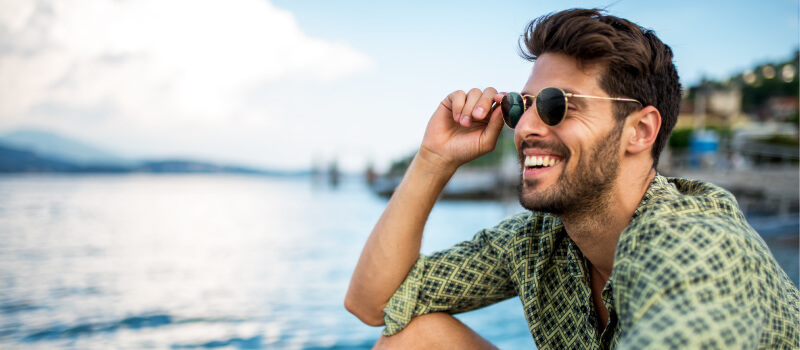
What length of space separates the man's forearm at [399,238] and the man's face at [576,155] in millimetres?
397

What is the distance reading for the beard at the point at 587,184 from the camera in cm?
148

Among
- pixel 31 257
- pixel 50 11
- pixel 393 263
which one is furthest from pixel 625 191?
pixel 50 11

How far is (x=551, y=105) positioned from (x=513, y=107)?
0.16 metres

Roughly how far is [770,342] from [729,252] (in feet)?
1.02

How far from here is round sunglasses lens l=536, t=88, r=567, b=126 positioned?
1.48 meters

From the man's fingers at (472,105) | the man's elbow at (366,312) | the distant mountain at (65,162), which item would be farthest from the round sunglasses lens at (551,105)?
the distant mountain at (65,162)

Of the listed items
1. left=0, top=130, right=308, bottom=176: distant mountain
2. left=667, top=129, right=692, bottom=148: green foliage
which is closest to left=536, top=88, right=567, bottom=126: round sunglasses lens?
left=667, top=129, right=692, bottom=148: green foliage

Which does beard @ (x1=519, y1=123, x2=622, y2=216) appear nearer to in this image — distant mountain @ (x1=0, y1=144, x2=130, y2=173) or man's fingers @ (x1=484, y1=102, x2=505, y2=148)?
man's fingers @ (x1=484, y1=102, x2=505, y2=148)

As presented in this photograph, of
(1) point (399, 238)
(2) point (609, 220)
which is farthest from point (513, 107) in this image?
(1) point (399, 238)

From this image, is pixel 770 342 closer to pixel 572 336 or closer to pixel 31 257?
pixel 572 336

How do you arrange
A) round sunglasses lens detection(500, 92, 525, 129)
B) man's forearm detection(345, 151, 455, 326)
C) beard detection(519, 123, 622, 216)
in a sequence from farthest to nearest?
man's forearm detection(345, 151, 455, 326) < round sunglasses lens detection(500, 92, 525, 129) < beard detection(519, 123, 622, 216)

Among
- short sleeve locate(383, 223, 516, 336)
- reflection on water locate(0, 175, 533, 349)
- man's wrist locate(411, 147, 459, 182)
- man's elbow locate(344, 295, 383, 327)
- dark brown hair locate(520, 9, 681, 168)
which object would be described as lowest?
reflection on water locate(0, 175, 533, 349)

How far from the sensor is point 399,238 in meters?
1.83

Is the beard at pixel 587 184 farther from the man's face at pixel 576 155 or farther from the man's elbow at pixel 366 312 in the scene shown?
the man's elbow at pixel 366 312
